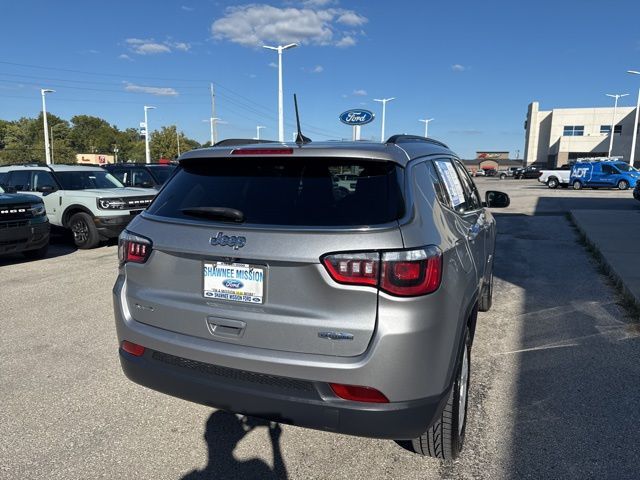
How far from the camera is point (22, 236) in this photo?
7.88 meters

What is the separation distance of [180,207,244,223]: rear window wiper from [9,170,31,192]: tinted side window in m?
9.95

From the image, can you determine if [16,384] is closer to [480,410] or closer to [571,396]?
→ [480,410]

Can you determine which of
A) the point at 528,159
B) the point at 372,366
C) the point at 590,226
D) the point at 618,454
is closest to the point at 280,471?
the point at 372,366

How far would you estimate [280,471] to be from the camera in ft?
8.70

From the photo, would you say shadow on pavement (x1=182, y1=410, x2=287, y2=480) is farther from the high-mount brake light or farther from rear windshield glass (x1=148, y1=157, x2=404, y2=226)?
the high-mount brake light

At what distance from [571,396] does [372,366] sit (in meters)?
2.23

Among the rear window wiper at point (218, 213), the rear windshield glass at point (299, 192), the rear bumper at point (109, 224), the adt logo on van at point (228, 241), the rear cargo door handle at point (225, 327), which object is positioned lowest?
the rear bumper at point (109, 224)

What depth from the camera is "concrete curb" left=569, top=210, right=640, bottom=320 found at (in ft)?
19.3

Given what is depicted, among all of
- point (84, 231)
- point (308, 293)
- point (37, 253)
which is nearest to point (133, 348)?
point (308, 293)

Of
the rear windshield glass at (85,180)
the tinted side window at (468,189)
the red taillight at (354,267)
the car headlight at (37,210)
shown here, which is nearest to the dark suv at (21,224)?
the car headlight at (37,210)

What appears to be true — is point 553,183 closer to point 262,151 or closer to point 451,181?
point 451,181

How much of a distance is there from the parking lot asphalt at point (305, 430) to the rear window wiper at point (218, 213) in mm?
1427

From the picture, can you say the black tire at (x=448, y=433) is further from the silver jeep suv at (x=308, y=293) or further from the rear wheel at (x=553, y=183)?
the rear wheel at (x=553, y=183)

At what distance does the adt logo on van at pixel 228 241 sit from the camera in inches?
89.7
